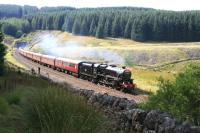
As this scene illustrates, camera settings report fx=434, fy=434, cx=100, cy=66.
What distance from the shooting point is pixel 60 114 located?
8.74 meters

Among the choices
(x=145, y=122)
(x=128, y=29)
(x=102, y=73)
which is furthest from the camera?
(x=128, y=29)

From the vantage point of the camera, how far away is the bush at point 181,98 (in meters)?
20.3

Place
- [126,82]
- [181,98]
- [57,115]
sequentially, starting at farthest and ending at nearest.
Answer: [126,82], [181,98], [57,115]

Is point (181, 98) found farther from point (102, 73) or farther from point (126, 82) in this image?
point (102, 73)

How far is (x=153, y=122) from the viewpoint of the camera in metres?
10.3

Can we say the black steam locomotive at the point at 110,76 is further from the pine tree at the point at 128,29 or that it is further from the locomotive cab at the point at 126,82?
the pine tree at the point at 128,29

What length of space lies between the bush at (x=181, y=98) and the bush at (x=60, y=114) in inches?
422

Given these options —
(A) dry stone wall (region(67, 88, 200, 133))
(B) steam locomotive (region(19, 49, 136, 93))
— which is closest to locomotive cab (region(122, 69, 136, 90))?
(B) steam locomotive (region(19, 49, 136, 93))

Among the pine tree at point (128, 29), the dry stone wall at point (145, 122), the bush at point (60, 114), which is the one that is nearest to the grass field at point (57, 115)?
the bush at point (60, 114)

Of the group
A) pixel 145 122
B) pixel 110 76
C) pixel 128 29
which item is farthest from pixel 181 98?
pixel 128 29

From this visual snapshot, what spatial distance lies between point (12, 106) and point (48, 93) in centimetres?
Answer: 479

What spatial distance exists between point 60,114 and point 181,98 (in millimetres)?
13029

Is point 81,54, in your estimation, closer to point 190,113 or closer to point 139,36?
point 139,36

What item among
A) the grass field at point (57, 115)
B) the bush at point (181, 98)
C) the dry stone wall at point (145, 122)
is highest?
the grass field at point (57, 115)
